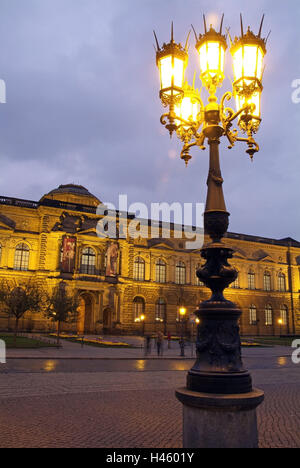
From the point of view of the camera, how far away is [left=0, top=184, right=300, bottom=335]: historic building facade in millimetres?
46781

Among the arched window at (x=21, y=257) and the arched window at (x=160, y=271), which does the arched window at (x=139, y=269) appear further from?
the arched window at (x=21, y=257)

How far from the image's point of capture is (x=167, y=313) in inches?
2164

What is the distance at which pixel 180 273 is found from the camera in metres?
58.1

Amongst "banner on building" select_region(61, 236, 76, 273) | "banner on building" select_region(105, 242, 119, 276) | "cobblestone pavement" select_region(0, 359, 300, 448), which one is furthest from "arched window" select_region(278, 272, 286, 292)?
"cobblestone pavement" select_region(0, 359, 300, 448)

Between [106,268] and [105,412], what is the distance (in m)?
40.3

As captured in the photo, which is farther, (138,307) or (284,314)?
(284,314)

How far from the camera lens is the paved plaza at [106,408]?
7043 mm

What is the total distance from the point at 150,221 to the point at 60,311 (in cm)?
2574

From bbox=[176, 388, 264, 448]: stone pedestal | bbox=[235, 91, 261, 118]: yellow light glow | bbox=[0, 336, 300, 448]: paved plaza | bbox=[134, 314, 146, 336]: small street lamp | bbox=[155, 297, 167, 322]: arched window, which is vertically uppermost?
bbox=[235, 91, 261, 118]: yellow light glow

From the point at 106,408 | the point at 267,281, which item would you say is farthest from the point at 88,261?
the point at 106,408

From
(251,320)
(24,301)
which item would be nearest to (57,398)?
(24,301)

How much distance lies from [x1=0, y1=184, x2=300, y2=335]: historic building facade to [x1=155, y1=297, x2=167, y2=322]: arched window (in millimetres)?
139

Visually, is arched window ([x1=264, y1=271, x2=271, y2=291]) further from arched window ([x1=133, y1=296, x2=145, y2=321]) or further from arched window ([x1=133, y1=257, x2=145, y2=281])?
arched window ([x1=133, y1=296, x2=145, y2=321])

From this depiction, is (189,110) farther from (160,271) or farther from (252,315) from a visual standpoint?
(252,315)
